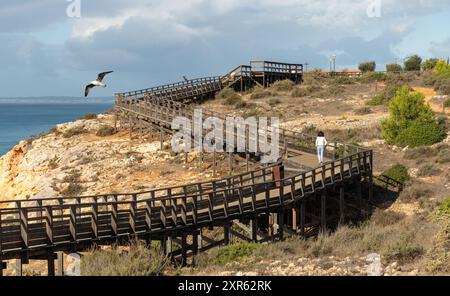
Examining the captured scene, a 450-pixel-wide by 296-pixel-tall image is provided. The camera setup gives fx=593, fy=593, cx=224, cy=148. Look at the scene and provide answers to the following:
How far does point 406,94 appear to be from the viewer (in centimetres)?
3744

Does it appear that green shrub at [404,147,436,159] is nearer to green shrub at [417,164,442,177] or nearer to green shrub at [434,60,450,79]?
green shrub at [417,164,442,177]

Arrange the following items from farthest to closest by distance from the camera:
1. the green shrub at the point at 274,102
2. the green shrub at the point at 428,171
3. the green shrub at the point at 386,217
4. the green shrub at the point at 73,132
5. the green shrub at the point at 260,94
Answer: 1. the green shrub at the point at 260,94
2. the green shrub at the point at 274,102
3. the green shrub at the point at 73,132
4. the green shrub at the point at 428,171
5. the green shrub at the point at 386,217

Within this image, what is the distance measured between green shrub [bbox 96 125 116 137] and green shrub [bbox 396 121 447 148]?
21.6 m

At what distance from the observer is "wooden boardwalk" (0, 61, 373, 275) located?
15.9 meters

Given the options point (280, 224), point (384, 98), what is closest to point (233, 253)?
point (280, 224)

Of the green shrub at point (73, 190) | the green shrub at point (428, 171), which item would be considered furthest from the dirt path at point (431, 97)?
the green shrub at point (73, 190)

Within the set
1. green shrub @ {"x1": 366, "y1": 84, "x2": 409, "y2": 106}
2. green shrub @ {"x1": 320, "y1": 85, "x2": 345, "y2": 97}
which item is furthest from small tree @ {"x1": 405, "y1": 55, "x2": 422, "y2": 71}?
green shrub @ {"x1": 366, "y1": 84, "x2": 409, "y2": 106}

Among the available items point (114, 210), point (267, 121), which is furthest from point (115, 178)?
point (114, 210)

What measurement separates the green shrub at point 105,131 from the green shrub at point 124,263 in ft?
98.0

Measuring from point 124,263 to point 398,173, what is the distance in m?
18.1

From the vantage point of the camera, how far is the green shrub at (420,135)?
34.2 metres

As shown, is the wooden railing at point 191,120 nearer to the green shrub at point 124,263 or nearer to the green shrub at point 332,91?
the green shrub at point 124,263

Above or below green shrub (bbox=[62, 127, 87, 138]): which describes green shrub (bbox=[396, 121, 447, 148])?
above

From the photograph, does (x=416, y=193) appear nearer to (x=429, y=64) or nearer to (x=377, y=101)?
(x=377, y=101)
